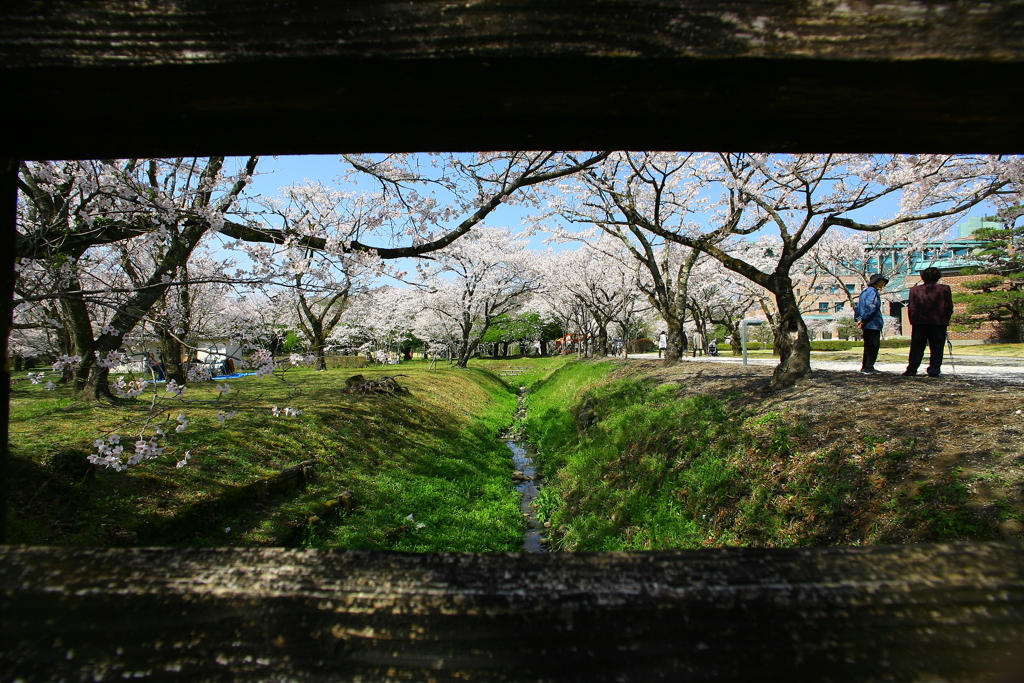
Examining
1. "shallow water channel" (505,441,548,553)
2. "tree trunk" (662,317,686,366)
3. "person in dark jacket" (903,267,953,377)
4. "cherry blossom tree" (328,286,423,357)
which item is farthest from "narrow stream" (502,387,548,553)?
"cherry blossom tree" (328,286,423,357)

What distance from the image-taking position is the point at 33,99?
32.0 inches

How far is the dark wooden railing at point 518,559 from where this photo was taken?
710 millimetres

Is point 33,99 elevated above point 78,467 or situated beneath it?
elevated above

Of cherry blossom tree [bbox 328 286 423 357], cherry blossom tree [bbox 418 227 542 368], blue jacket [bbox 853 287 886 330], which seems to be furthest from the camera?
cherry blossom tree [bbox 328 286 423 357]

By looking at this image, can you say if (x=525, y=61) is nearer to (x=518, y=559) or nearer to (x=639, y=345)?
(x=518, y=559)

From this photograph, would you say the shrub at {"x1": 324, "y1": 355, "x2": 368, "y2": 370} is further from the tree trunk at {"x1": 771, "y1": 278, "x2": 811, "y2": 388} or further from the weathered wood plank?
the weathered wood plank

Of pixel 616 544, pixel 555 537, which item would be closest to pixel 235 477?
pixel 555 537

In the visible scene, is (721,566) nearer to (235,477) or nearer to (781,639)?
(781,639)

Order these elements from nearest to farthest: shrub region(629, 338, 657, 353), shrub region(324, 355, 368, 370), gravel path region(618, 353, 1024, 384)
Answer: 1. gravel path region(618, 353, 1024, 384)
2. shrub region(324, 355, 368, 370)
3. shrub region(629, 338, 657, 353)

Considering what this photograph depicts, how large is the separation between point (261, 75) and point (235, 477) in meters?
7.11

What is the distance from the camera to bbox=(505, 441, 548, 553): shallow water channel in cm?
770

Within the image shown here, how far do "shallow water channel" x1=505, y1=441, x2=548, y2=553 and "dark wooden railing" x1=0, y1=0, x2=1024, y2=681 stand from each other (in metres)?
4.74

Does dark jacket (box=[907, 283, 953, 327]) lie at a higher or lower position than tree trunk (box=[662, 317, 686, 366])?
higher

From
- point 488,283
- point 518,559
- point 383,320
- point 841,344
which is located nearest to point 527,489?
point 518,559
